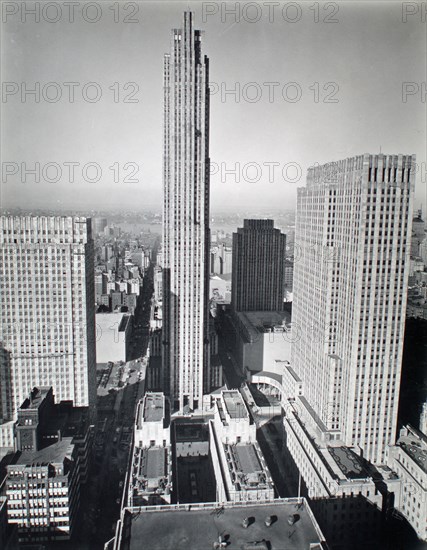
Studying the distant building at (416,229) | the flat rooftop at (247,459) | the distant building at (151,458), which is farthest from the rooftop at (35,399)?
the distant building at (416,229)

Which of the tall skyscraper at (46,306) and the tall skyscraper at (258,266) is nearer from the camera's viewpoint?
the tall skyscraper at (46,306)

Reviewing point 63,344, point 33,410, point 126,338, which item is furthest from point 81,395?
point 126,338

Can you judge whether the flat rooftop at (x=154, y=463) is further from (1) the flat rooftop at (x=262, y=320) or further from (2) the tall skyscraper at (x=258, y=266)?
(2) the tall skyscraper at (x=258, y=266)

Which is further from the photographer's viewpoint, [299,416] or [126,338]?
[126,338]

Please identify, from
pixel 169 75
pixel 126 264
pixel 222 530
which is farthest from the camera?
pixel 126 264

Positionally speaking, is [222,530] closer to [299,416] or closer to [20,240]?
[299,416]

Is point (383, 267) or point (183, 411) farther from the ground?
point (383, 267)

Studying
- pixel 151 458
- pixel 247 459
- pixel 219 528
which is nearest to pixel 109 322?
pixel 151 458

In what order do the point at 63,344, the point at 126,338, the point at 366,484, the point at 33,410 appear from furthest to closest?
the point at 126,338 < the point at 63,344 < the point at 33,410 < the point at 366,484
